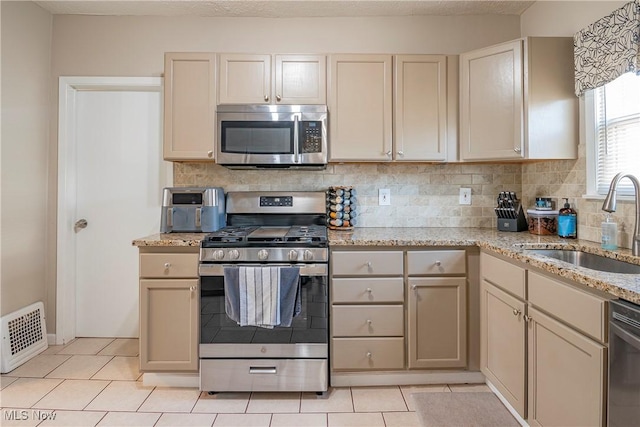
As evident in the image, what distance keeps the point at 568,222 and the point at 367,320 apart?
1.36 metres

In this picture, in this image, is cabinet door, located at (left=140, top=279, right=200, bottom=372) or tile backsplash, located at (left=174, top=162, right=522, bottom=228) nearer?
Answer: cabinet door, located at (left=140, top=279, right=200, bottom=372)

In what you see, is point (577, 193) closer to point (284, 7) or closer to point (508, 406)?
A: point (508, 406)

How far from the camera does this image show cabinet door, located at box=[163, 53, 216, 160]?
7.72 feet

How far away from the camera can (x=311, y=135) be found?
2303 mm

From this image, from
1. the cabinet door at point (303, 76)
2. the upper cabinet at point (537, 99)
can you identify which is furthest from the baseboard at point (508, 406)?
the cabinet door at point (303, 76)

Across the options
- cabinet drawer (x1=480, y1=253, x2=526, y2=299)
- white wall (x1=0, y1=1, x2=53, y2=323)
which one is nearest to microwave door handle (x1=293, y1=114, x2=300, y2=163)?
cabinet drawer (x1=480, y1=253, x2=526, y2=299)

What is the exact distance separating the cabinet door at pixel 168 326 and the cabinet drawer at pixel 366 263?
0.86 metres

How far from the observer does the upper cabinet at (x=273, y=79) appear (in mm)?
2369

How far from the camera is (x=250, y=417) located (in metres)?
1.86

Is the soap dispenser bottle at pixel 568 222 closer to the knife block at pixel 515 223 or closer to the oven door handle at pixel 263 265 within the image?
the knife block at pixel 515 223

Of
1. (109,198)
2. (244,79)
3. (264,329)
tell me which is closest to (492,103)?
(244,79)

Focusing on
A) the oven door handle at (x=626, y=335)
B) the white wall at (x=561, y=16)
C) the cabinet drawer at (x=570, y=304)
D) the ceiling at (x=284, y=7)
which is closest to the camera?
the oven door handle at (x=626, y=335)

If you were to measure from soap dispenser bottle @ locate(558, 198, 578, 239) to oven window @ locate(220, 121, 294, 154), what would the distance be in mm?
1743

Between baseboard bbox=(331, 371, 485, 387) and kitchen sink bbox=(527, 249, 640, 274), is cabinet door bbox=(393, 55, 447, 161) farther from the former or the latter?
baseboard bbox=(331, 371, 485, 387)
